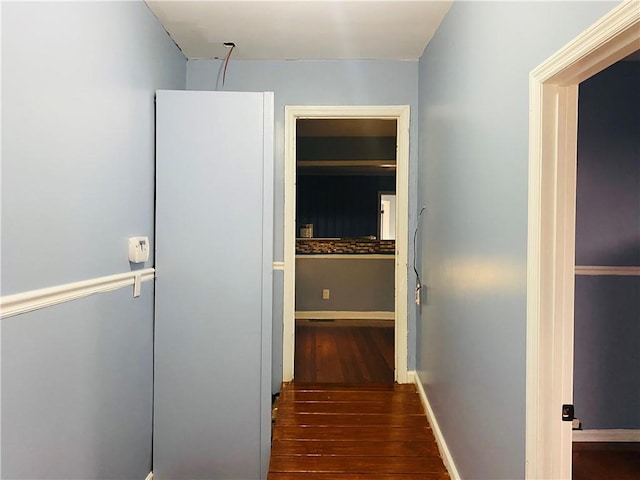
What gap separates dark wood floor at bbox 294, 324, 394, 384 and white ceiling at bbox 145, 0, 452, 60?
238 cm

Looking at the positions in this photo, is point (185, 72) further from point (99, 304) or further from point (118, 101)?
point (99, 304)

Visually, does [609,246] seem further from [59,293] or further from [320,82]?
[59,293]

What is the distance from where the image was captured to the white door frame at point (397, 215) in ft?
9.20

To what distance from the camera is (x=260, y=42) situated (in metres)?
2.50

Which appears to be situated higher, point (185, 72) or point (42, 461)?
point (185, 72)

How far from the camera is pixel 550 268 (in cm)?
114

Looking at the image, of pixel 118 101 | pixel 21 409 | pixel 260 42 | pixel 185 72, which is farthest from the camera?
pixel 185 72

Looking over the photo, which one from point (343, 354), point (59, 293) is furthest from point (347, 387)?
point (59, 293)

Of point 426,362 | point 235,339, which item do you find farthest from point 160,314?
point 426,362

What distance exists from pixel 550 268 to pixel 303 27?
6.16 ft

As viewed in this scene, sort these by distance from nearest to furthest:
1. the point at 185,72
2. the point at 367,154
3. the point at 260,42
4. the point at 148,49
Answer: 1. the point at 148,49
2. the point at 260,42
3. the point at 185,72
4. the point at 367,154

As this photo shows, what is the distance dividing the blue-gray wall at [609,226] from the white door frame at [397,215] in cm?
103

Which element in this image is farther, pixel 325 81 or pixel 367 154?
pixel 367 154

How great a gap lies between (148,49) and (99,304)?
1322 mm
